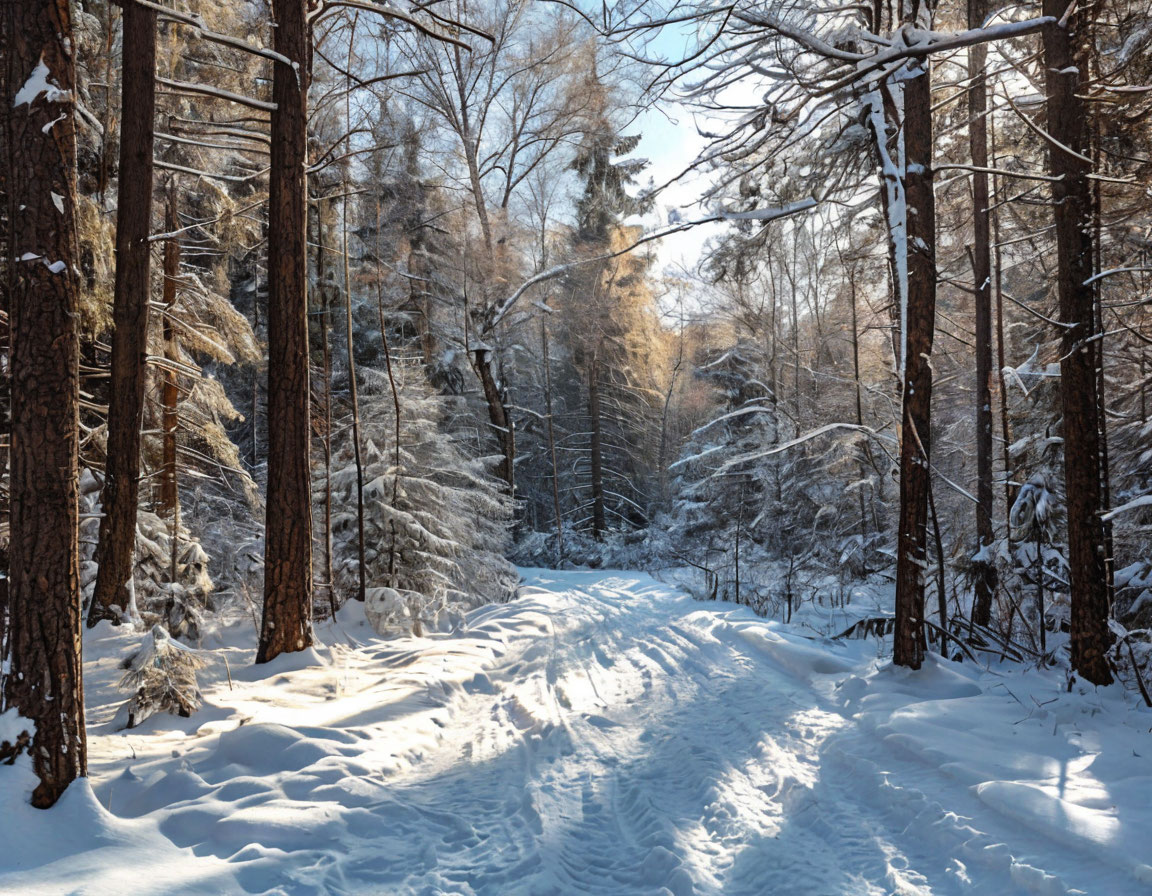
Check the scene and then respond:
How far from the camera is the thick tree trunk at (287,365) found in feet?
22.0

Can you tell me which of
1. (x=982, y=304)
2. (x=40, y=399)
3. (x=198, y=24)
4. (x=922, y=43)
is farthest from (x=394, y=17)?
(x=982, y=304)

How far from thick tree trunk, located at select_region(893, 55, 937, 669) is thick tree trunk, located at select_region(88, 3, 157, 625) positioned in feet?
26.2

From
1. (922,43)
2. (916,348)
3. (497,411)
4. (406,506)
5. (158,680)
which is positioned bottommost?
(158,680)

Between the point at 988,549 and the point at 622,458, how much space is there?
17938mm

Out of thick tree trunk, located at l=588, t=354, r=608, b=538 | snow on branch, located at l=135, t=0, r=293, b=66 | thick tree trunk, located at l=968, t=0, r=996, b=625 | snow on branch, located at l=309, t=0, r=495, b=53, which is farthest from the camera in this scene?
thick tree trunk, located at l=588, t=354, r=608, b=538

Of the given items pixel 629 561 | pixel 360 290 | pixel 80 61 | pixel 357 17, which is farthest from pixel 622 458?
pixel 80 61

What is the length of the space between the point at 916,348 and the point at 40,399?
21.3ft

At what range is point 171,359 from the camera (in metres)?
9.52

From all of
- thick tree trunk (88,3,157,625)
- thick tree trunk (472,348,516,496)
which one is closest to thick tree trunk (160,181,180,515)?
thick tree trunk (88,3,157,625)

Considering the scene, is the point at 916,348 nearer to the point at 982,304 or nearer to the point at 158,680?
the point at 982,304

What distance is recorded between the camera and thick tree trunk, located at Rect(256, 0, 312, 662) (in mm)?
6695

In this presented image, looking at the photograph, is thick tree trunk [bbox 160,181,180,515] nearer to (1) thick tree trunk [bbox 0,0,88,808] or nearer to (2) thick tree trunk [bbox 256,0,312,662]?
(2) thick tree trunk [bbox 256,0,312,662]

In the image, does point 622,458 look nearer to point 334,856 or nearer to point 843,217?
point 843,217

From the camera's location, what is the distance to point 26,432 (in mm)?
3385
